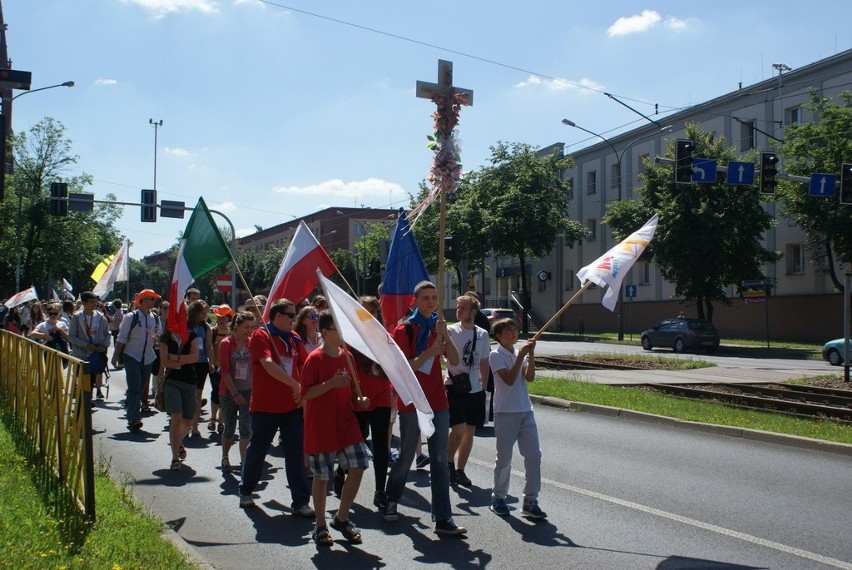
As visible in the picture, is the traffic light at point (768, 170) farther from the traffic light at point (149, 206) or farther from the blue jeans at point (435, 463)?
the traffic light at point (149, 206)

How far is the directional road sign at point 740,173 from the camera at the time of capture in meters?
21.0

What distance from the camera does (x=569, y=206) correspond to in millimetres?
55844

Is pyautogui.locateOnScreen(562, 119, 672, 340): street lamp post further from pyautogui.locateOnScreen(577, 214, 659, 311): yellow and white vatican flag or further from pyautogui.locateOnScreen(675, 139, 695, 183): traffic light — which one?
pyautogui.locateOnScreen(577, 214, 659, 311): yellow and white vatican flag

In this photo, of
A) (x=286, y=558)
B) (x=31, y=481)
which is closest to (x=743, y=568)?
(x=286, y=558)

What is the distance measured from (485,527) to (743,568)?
1905 millimetres

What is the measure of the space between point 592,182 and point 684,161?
109 ft

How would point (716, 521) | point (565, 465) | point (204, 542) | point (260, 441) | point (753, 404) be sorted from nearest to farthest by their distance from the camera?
1. point (204, 542)
2. point (716, 521)
3. point (260, 441)
4. point (565, 465)
5. point (753, 404)

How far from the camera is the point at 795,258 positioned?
39062mm

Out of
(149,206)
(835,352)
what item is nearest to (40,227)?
(149,206)

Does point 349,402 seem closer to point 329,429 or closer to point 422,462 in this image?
point 329,429

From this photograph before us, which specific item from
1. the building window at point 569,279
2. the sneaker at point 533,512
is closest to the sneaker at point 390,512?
the sneaker at point 533,512

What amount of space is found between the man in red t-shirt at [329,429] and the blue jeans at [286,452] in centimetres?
91

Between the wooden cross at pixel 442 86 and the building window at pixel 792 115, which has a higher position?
the building window at pixel 792 115

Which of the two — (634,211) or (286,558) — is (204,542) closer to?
(286,558)
